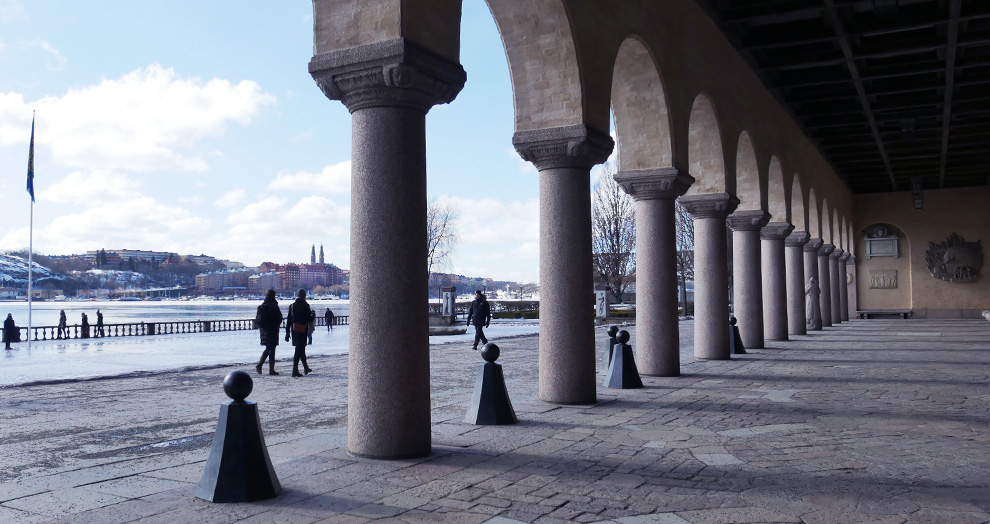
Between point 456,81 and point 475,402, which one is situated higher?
point 456,81

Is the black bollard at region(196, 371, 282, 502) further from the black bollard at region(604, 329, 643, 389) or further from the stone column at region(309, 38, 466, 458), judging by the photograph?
the black bollard at region(604, 329, 643, 389)

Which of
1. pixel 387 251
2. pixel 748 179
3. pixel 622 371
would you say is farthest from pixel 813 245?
pixel 387 251

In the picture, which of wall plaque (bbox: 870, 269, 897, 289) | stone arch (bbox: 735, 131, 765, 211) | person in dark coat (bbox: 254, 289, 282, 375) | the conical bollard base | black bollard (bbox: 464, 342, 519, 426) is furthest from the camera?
wall plaque (bbox: 870, 269, 897, 289)

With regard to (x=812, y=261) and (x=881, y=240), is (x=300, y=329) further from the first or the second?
(x=881, y=240)

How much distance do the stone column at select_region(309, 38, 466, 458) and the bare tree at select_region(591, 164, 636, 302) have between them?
144 feet

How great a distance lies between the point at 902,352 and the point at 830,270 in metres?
15.2

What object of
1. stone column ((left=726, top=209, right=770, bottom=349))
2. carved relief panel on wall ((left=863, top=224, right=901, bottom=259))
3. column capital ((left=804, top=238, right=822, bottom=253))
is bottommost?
stone column ((left=726, top=209, right=770, bottom=349))

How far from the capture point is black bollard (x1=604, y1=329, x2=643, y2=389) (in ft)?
32.3

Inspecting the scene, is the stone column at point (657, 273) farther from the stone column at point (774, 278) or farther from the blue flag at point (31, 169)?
the blue flag at point (31, 169)

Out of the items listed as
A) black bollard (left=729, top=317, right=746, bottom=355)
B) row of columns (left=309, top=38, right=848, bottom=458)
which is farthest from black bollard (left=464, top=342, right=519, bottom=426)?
black bollard (left=729, top=317, right=746, bottom=355)

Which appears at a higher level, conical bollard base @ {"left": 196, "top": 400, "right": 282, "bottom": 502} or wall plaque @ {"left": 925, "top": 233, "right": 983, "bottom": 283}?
wall plaque @ {"left": 925, "top": 233, "right": 983, "bottom": 283}

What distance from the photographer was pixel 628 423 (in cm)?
711

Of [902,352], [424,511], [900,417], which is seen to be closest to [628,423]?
[900,417]

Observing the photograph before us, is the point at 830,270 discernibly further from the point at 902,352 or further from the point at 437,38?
the point at 437,38
